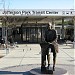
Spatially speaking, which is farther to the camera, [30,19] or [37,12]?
[30,19]

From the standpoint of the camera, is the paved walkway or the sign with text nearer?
the paved walkway

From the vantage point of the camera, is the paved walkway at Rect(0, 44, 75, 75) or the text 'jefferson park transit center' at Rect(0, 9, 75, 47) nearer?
the paved walkway at Rect(0, 44, 75, 75)

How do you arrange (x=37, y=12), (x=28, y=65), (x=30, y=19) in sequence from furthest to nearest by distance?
(x=30, y=19) < (x=37, y=12) < (x=28, y=65)

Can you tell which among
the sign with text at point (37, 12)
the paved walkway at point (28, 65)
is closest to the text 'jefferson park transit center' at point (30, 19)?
the sign with text at point (37, 12)

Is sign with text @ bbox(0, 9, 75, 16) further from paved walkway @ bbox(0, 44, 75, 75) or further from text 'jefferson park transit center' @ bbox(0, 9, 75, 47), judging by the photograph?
paved walkway @ bbox(0, 44, 75, 75)

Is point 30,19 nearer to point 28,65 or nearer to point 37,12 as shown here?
point 37,12

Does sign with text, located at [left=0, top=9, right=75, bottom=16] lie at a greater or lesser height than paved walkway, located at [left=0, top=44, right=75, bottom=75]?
greater

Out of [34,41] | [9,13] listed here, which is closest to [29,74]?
[9,13]

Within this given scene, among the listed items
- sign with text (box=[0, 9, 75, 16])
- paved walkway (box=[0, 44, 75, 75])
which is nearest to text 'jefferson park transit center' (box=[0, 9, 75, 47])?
sign with text (box=[0, 9, 75, 16])

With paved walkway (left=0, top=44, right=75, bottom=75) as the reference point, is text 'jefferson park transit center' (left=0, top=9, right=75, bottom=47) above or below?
above

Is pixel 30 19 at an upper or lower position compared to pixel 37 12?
lower

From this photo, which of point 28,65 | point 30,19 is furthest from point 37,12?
point 28,65

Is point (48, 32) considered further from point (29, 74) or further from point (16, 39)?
point (16, 39)

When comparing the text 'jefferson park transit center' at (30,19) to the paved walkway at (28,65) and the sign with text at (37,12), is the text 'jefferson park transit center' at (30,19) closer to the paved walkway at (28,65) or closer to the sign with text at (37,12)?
the sign with text at (37,12)
